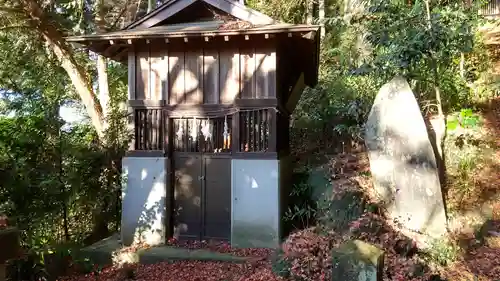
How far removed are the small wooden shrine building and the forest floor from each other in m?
0.78

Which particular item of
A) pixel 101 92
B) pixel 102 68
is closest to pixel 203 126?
pixel 101 92

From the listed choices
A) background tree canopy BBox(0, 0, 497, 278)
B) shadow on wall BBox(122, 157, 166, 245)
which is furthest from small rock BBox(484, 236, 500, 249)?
shadow on wall BBox(122, 157, 166, 245)

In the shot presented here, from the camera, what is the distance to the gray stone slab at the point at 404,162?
23.2 ft

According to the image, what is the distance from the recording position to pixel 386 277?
5.12m

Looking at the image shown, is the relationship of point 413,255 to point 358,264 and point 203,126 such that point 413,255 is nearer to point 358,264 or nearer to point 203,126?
point 358,264

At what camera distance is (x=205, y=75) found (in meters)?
8.22

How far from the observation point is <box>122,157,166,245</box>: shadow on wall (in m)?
8.13

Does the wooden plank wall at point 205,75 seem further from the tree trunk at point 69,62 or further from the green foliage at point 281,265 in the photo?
the green foliage at point 281,265

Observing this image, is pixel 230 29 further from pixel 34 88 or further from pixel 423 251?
pixel 34 88

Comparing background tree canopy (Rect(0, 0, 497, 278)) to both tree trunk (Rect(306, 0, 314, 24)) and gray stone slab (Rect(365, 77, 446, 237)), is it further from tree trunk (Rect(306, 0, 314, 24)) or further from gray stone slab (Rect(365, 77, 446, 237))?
tree trunk (Rect(306, 0, 314, 24))

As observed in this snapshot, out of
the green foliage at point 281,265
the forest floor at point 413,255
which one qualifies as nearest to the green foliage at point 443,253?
the forest floor at point 413,255

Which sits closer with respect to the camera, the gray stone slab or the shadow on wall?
Result: the gray stone slab

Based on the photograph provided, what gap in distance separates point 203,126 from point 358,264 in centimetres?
519

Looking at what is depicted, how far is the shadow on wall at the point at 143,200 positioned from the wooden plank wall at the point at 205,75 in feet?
4.67
